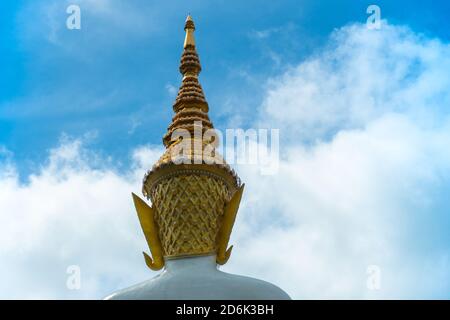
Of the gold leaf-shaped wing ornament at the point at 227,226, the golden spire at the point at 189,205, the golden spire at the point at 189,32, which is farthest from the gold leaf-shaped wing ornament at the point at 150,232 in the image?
the golden spire at the point at 189,32

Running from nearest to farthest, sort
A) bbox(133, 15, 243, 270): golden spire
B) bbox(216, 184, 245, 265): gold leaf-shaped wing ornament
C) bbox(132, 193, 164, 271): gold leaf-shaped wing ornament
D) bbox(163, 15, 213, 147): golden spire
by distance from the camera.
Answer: bbox(133, 15, 243, 270): golden spire, bbox(216, 184, 245, 265): gold leaf-shaped wing ornament, bbox(132, 193, 164, 271): gold leaf-shaped wing ornament, bbox(163, 15, 213, 147): golden spire

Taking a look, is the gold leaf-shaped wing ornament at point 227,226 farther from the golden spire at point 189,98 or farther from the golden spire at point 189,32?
the golden spire at point 189,32

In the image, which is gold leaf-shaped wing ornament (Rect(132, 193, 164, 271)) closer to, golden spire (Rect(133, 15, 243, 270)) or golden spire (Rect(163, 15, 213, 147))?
golden spire (Rect(133, 15, 243, 270))

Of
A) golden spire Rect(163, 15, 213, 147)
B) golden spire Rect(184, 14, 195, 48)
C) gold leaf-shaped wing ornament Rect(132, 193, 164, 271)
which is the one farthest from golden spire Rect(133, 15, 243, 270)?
golden spire Rect(184, 14, 195, 48)

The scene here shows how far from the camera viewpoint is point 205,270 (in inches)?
448

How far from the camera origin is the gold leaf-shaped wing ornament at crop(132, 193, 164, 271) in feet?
40.3

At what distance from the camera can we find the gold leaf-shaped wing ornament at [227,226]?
39.8 feet

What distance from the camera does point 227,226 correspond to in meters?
12.3

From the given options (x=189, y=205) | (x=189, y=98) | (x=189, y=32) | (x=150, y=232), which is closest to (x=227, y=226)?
(x=189, y=205)

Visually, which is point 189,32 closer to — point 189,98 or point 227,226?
point 189,98

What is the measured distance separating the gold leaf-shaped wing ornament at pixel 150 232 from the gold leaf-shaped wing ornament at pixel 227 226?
1.13 meters

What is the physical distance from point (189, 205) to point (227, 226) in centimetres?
88
